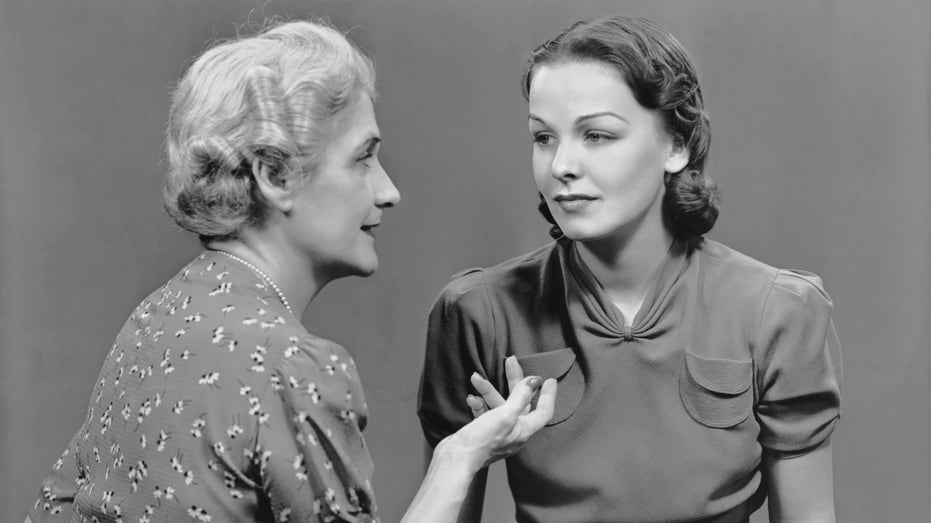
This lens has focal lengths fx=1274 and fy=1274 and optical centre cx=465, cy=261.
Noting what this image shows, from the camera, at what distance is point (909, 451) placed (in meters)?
2.91

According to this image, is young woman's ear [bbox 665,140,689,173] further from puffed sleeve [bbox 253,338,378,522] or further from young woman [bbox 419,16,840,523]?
puffed sleeve [bbox 253,338,378,522]

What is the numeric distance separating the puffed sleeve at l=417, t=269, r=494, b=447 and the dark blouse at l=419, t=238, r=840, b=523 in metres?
0.02

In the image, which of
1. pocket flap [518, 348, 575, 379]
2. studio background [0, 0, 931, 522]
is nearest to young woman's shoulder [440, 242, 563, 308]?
pocket flap [518, 348, 575, 379]

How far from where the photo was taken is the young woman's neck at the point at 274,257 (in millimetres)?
1646

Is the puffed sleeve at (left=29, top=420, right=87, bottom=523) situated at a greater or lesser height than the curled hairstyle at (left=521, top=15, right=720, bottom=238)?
lesser

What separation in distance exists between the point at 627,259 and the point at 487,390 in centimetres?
32

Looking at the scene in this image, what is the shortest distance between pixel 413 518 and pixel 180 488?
1.04 feet

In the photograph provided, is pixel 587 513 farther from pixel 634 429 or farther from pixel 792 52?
pixel 792 52

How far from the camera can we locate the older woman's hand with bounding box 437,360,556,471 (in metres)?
1.77

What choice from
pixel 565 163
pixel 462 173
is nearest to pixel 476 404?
pixel 565 163

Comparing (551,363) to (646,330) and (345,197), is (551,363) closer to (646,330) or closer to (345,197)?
(646,330)

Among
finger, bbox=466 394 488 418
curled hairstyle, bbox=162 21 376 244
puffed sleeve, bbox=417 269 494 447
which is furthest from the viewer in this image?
puffed sleeve, bbox=417 269 494 447

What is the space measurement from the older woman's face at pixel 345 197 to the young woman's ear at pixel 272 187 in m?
0.02

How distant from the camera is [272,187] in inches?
63.7
